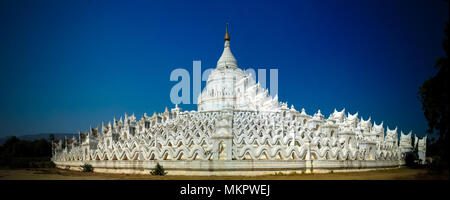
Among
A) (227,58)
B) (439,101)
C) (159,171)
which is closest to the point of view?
(439,101)

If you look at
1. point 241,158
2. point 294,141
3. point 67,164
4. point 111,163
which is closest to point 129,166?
point 111,163

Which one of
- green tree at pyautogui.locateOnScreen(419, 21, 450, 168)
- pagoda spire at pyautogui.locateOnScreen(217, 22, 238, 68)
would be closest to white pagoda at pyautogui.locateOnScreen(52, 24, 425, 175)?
pagoda spire at pyautogui.locateOnScreen(217, 22, 238, 68)

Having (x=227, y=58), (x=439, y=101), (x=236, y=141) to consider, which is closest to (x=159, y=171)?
(x=236, y=141)

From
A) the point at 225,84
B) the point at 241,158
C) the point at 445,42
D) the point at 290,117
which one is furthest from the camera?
the point at 225,84

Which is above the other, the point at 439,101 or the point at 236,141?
the point at 439,101

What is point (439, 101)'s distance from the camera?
38.7ft

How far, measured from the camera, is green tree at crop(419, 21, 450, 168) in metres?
11.3

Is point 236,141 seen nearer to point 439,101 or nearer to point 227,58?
point 439,101

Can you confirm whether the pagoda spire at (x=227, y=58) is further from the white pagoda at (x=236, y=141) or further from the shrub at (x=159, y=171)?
the shrub at (x=159, y=171)

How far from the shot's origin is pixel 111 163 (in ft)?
87.5

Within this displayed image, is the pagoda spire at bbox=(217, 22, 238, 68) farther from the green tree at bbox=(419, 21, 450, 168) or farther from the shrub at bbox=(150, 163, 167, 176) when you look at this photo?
the green tree at bbox=(419, 21, 450, 168)

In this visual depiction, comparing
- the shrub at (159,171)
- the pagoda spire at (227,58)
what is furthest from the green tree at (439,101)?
the pagoda spire at (227,58)
